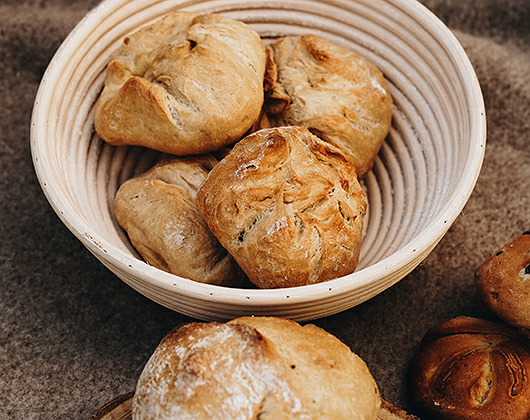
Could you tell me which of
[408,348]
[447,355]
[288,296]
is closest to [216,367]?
[288,296]

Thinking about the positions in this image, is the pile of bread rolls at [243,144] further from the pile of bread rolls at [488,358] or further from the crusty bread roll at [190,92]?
the pile of bread rolls at [488,358]

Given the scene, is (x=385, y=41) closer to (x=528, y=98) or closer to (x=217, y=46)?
(x=217, y=46)

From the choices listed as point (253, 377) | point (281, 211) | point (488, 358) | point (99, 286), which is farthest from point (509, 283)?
point (99, 286)

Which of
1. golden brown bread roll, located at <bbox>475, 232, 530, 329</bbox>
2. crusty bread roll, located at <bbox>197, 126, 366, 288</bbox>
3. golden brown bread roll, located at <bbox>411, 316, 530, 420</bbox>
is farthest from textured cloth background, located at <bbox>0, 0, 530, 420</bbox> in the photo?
crusty bread roll, located at <bbox>197, 126, 366, 288</bbox>

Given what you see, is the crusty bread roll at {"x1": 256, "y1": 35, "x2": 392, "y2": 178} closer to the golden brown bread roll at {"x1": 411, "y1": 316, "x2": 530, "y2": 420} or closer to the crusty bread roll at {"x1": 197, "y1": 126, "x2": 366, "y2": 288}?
the crusty bread roll at {"x1": 197, "y1": 126, "x2": 366, "y2": 288}

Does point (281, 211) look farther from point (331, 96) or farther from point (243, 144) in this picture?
point (331, 96)

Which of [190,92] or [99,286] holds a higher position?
[190,92]

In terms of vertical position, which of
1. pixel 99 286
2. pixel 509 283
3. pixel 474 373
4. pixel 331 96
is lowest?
pixel 99 286
